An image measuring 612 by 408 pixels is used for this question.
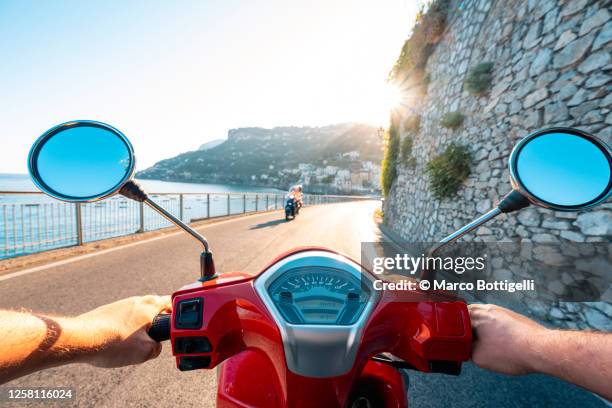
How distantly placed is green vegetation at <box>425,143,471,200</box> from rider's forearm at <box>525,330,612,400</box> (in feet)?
17.3

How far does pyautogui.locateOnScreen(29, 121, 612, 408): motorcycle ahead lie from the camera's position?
29.5 inches

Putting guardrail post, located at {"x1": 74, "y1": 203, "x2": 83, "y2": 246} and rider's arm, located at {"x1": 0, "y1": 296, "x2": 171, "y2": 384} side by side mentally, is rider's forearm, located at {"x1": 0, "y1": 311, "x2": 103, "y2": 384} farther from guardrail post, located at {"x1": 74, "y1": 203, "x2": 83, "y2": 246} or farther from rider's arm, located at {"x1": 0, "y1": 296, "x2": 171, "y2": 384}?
guardrail post, located at {"x1": 74, "y1": 203, "x2": 83, "y2": 246}

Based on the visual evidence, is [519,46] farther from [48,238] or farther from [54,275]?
[48,238]

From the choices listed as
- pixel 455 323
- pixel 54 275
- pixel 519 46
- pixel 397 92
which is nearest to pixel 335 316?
pixel 455 323

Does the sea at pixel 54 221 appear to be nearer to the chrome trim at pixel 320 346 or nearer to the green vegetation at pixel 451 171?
the chrome trim at pixel 320 346

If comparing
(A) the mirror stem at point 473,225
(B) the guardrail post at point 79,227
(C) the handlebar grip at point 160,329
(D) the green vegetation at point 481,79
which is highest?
(D) the green vegetation at point 481,79

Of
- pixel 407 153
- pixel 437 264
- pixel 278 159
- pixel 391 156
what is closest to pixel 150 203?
pixel 437 264

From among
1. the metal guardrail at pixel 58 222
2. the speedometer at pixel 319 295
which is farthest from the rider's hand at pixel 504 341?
the metal guardrail at pixel 58 222

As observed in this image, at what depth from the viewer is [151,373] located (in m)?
2.09

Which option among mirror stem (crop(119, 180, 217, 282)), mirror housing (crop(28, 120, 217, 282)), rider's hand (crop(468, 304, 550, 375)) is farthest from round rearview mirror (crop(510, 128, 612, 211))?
mirror housing (crop(28, 120, 217, 282))

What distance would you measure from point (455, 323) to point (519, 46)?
5.75 meters

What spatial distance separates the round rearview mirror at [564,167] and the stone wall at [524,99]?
8.78 ft

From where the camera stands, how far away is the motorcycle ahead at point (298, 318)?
749mm

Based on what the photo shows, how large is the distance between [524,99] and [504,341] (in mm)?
4834
